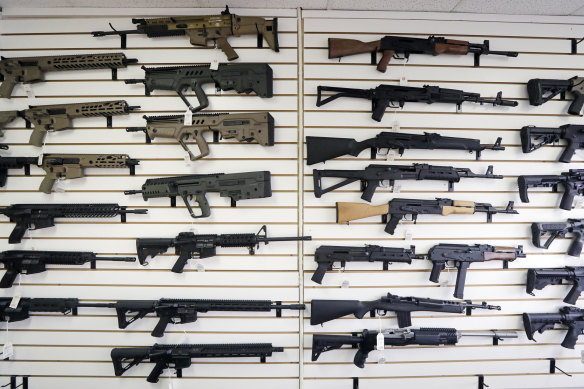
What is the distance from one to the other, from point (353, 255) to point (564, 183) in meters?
2.69

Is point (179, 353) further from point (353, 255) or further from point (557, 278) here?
point (557, 278)

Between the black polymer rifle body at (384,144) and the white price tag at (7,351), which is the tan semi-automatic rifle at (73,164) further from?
the black polymer rifle body at (384,144)

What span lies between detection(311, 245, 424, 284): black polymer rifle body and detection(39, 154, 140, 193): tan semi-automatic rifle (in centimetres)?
239

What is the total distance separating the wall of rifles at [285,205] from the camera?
359 centimetres

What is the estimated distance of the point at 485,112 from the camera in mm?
3686

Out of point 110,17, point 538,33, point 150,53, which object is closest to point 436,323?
point 538,33

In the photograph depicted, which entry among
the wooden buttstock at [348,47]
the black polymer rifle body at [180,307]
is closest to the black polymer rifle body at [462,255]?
the black polymer rifle body at [180,307]

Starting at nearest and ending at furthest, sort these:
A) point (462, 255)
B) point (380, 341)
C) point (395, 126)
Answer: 1. point (380, 341)
2. point (462, 255)
3. point (395, 126)

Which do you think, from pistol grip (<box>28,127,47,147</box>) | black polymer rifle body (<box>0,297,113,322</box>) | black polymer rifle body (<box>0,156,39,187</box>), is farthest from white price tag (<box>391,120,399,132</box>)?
black polymer rifle body (<box>0,156,39,187</box>)

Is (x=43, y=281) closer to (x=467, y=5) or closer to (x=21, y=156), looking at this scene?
(x=21, y=156)

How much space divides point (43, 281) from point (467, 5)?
592 cm

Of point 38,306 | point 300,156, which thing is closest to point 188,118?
point 300,156

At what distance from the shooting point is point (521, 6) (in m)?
3.53

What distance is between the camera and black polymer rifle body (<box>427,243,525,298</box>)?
3.52m
